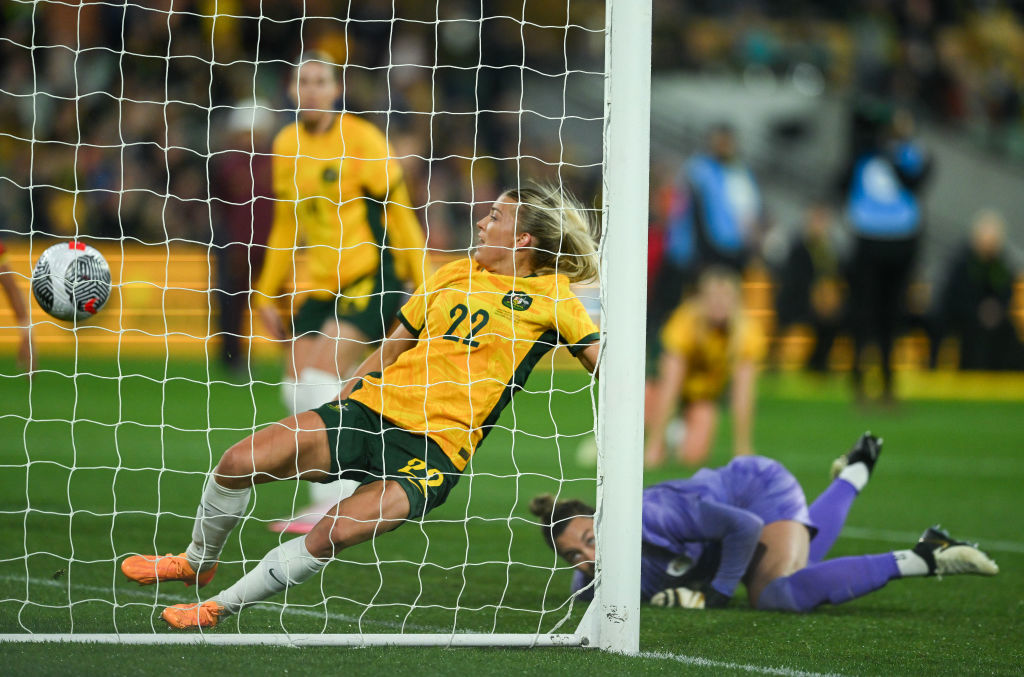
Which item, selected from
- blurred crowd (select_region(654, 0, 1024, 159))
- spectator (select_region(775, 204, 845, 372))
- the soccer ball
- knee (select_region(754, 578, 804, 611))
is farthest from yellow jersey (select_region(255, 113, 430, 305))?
blurred crowd (select_region(654, 0, 1024, 159))

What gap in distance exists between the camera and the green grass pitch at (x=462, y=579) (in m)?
3.65

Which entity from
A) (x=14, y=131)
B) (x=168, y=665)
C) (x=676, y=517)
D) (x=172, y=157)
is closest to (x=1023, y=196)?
(x=172, y=157)

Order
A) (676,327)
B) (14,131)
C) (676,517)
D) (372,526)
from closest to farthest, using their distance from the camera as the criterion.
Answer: (372,526), (676,517), (676,327), (14,131)

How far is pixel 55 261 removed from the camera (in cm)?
425

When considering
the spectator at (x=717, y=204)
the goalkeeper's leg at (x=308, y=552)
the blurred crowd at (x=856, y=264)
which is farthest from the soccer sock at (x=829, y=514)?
the spectator at (x=717, y=204)

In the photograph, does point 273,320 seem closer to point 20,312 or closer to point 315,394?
point 315,394

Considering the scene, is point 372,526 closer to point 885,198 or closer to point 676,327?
point 676,327

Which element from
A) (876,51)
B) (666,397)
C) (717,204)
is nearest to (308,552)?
(666,397)

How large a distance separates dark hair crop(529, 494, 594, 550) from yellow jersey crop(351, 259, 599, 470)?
1.48 ft

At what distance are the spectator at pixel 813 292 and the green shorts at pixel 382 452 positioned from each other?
38.2 ft

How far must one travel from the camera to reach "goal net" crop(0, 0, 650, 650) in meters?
3.77

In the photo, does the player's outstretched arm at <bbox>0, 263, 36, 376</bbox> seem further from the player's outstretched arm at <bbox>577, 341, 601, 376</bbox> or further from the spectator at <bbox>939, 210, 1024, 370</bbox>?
the spectator at <bbox>939, 210, 1024, 370</bbox>

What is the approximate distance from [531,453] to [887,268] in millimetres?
4279

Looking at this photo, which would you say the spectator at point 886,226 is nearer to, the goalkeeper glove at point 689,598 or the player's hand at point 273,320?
the player's hand at point 273,320
